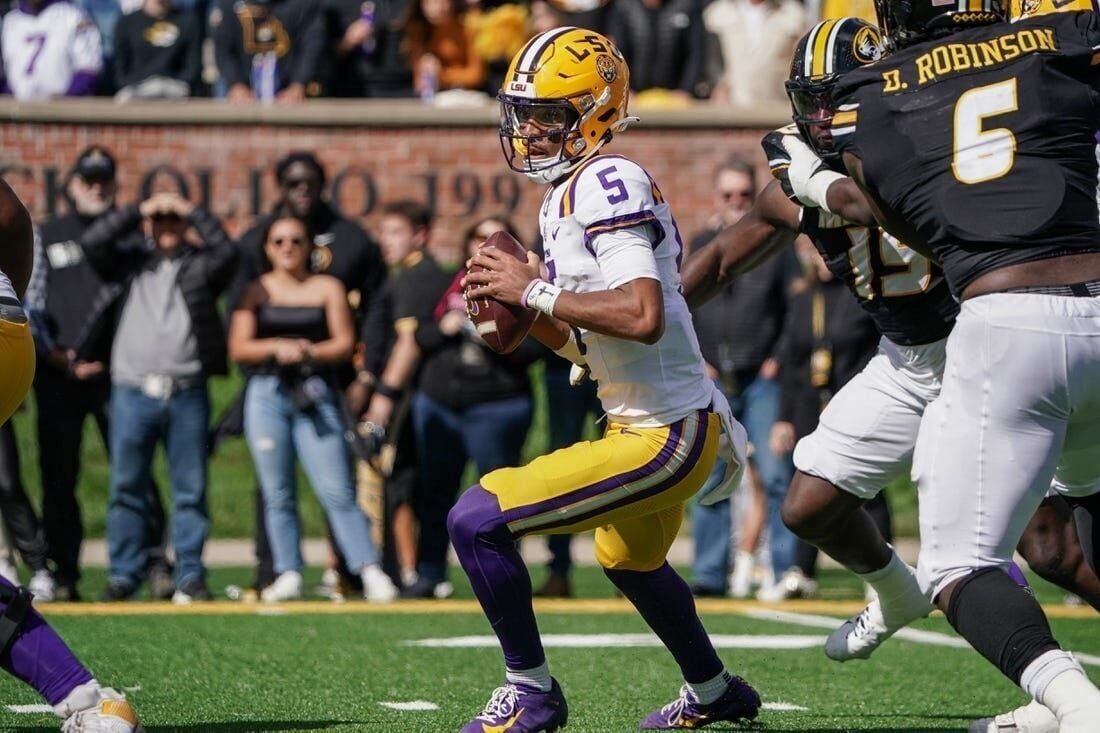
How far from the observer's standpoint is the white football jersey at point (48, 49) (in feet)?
47.2

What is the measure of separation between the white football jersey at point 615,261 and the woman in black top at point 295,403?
446 centimetres

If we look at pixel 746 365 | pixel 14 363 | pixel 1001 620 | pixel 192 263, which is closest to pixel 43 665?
pixel 14 363

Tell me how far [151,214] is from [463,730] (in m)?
5.19

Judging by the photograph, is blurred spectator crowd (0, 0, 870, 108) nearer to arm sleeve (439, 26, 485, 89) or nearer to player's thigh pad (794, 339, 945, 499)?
arm sleeve (439, 26, 485, 89)

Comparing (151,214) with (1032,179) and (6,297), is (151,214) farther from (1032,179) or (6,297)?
(1032,179)

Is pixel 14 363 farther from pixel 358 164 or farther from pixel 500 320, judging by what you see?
pixel 358 164

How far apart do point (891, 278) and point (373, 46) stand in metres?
Answer: 10.4

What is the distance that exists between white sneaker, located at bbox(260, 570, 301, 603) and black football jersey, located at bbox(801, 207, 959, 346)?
168 inches

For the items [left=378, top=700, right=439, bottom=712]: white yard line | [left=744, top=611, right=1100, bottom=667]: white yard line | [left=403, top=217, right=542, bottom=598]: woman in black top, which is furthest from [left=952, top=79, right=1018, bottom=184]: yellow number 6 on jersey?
[left=403, top=217, right=542, bottom=598]: woman in black top

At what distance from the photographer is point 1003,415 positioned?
4023 mm

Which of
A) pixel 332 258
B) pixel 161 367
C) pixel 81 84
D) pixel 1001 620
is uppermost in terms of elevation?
pixel 81 84

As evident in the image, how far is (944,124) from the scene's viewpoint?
13.6 ft

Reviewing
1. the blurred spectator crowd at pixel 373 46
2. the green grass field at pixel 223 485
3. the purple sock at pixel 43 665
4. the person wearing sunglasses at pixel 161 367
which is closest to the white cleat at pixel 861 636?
the purple sock at pixel 43 665

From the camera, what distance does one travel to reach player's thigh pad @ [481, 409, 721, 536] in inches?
184
